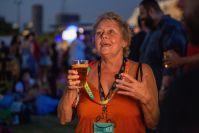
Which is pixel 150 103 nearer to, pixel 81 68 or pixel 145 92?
pixel 145 92

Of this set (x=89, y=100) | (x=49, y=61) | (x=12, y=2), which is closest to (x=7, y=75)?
(x=49, y=61)

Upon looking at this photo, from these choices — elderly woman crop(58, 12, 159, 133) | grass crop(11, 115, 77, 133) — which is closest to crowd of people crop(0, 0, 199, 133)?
elderly woman crop(58, 12, 159, 133)

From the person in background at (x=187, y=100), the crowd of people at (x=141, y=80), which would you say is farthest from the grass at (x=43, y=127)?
the person in background at (x=187, y=100)

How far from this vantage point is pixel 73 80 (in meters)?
3.43

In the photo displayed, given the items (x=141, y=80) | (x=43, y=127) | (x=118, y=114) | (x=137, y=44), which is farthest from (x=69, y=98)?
(x=43, y=127)

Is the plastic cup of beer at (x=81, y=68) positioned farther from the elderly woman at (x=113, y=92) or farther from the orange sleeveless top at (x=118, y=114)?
the orange sleeveless top at (x=118, y=114)

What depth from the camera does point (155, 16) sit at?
5719 mm

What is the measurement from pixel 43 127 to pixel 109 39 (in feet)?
19.8

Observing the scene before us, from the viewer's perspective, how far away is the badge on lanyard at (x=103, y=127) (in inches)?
138

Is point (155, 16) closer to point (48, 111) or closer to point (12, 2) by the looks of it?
point (48, 111)

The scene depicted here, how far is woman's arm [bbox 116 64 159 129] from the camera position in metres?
3.34

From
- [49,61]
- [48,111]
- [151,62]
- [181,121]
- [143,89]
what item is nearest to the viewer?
[181,121]

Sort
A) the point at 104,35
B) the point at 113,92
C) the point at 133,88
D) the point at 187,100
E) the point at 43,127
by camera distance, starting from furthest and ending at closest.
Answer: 1. the point at 43,127
2. the point at 104,35
3. the point at 113,92
4. the point at 133,88
5. the point at 187,100

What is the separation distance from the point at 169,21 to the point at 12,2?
31700 millimetres
